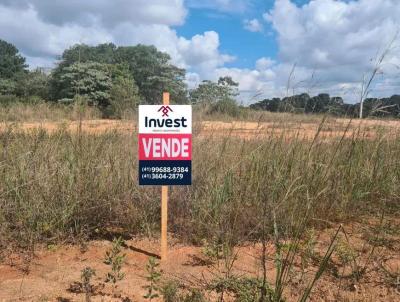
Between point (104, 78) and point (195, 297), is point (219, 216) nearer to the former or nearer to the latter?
point (195, 297)

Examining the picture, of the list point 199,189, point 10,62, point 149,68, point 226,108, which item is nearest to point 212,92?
point 226,108

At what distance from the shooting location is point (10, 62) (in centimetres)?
4425

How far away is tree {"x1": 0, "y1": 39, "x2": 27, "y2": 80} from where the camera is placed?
140ft

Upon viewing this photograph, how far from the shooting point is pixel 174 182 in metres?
3.97

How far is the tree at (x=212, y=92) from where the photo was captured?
7.15m

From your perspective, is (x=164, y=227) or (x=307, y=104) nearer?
(x=164, y=227)

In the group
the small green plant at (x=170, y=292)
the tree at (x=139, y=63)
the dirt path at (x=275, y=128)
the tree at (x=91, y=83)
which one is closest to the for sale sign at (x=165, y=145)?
the small green plant at (x=170, y=292)

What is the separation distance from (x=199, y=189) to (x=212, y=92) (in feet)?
9.68

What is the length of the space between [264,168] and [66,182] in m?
1.95

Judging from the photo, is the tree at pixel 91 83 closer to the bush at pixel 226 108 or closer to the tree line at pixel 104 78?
the tree line at pixel 104 78

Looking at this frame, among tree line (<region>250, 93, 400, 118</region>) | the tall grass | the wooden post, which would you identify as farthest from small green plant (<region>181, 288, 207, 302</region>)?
tree line (<region>250, 93, 400, 118</region>)

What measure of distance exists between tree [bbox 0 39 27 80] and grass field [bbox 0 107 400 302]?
3869cm

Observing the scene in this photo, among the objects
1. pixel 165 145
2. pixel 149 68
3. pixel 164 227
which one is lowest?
pixel 164 227

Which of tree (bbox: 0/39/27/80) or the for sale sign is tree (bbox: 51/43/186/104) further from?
the for sale sign
